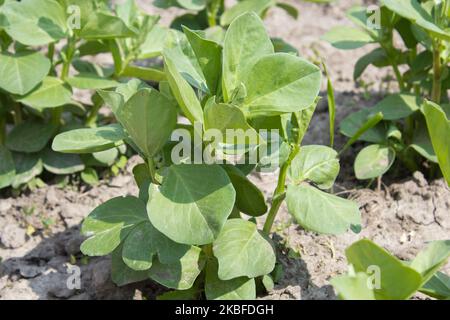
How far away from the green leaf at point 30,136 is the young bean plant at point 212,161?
78 cm

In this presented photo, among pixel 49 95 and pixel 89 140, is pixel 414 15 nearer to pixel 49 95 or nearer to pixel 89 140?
pixel 89 140

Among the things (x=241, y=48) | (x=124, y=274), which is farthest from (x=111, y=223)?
(x=241, y=48)

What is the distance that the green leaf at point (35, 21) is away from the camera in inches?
105

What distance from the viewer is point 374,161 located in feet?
8.94

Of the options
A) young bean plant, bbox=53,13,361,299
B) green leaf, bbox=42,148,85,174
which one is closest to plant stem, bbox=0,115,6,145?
green leaf, bbox=42,148,85,174

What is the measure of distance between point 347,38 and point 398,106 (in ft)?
1.08

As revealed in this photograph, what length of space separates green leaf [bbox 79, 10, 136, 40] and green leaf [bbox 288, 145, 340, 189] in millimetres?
828

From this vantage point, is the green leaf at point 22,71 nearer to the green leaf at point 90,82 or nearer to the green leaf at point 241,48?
the green leaf at point 90,82

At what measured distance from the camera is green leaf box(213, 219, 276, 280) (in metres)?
2.02

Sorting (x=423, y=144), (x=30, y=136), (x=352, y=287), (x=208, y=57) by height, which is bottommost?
(x=30, y=136)

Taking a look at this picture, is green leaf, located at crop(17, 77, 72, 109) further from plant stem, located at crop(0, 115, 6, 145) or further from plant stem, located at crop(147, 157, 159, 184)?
plant stem, located at crop(147, 157, 159, 184)

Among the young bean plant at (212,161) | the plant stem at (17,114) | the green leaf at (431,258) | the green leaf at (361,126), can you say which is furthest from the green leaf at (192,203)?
the plant stem at (17,114)

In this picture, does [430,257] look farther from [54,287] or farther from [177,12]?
[177,12]

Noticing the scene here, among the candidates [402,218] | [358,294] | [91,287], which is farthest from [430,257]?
[91,287]
